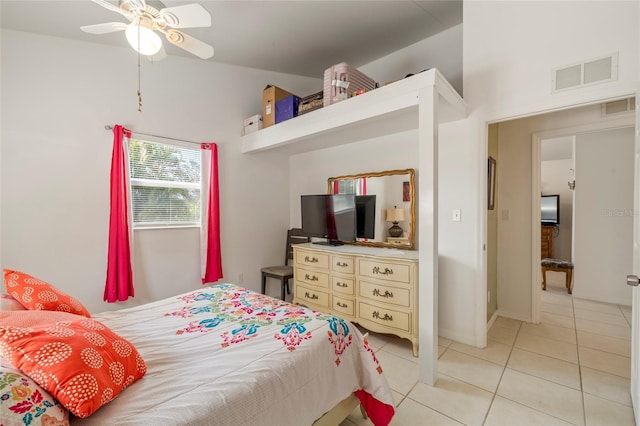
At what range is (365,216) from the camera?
3.10m

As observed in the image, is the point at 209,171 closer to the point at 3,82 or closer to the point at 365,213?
the point at 3,82

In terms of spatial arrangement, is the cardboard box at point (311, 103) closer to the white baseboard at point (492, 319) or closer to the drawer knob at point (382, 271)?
the drawer knob at point (382, 271)

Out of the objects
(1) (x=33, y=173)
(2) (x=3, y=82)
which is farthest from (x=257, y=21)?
(1) (x=33, y=173)

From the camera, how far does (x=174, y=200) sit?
3.09 m

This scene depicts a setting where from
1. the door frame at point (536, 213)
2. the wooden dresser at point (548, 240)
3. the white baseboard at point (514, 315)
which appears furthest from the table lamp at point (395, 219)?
the wooden dresser at point (548, 240)

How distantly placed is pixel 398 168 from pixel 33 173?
3.29 meters

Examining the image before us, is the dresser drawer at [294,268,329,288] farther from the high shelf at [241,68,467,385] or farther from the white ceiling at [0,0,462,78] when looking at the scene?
the white ceiling at [0,0,462,78]

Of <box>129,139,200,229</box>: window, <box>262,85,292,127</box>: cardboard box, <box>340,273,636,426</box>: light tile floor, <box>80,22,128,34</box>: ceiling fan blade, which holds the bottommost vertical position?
<box>340,273,636,426</box>: light tile floor

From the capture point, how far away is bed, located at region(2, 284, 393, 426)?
912mm

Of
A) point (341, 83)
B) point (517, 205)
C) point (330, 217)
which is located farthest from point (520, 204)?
point (341, 83)

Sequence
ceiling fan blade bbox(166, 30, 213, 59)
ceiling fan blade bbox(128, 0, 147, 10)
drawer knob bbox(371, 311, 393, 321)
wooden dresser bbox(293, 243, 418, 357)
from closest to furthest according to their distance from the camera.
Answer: ceiling fan blade bbox(128, 0, 147, 10) → ceiling fan blade bbox(166, 30, 213, 59) → wooden dresser bbox(293, 243, 418, 357) → drawer knob bbox(371, 311, 393, 321)

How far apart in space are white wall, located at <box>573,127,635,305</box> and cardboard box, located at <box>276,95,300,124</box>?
3609 mm

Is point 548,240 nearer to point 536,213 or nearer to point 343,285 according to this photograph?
point 536,213

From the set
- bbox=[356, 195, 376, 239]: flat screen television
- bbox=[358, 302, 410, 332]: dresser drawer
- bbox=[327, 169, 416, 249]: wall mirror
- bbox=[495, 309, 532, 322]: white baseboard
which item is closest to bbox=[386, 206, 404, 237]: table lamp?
bbox=[327, 169, 416, 249]: wall mirror
